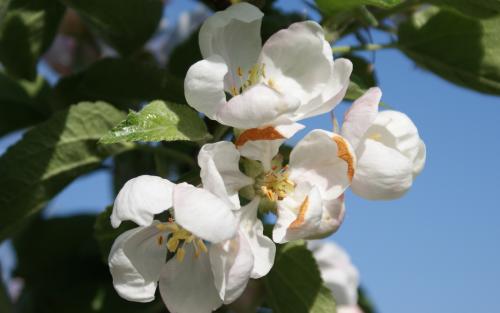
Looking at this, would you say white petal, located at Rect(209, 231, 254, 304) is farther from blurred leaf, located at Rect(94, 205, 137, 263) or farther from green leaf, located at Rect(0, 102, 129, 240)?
green leaf, located at Rect(0, 102, 129, 240)

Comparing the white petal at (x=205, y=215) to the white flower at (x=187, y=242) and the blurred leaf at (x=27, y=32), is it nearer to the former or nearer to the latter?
the white flower at (x=187, y=242)

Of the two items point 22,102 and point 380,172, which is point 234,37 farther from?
point 22,102

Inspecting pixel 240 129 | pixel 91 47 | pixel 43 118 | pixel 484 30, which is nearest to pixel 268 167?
pixel 240 129

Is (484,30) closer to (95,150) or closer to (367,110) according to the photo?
(367,110)

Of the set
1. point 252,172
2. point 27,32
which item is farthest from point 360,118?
point 27,32

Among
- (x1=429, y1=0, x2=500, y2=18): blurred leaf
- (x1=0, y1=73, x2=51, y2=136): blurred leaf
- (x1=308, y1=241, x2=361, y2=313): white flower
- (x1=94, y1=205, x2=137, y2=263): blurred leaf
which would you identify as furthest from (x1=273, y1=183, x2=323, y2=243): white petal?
(x1=0, y1=73, x2=51, y2=136): blurred leaf

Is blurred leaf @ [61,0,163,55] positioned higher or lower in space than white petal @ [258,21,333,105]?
lower

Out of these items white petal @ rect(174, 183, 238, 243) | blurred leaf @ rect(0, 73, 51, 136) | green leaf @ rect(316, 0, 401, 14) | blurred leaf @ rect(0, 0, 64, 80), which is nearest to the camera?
white petal @ rect(174, 183, 238, 243)
